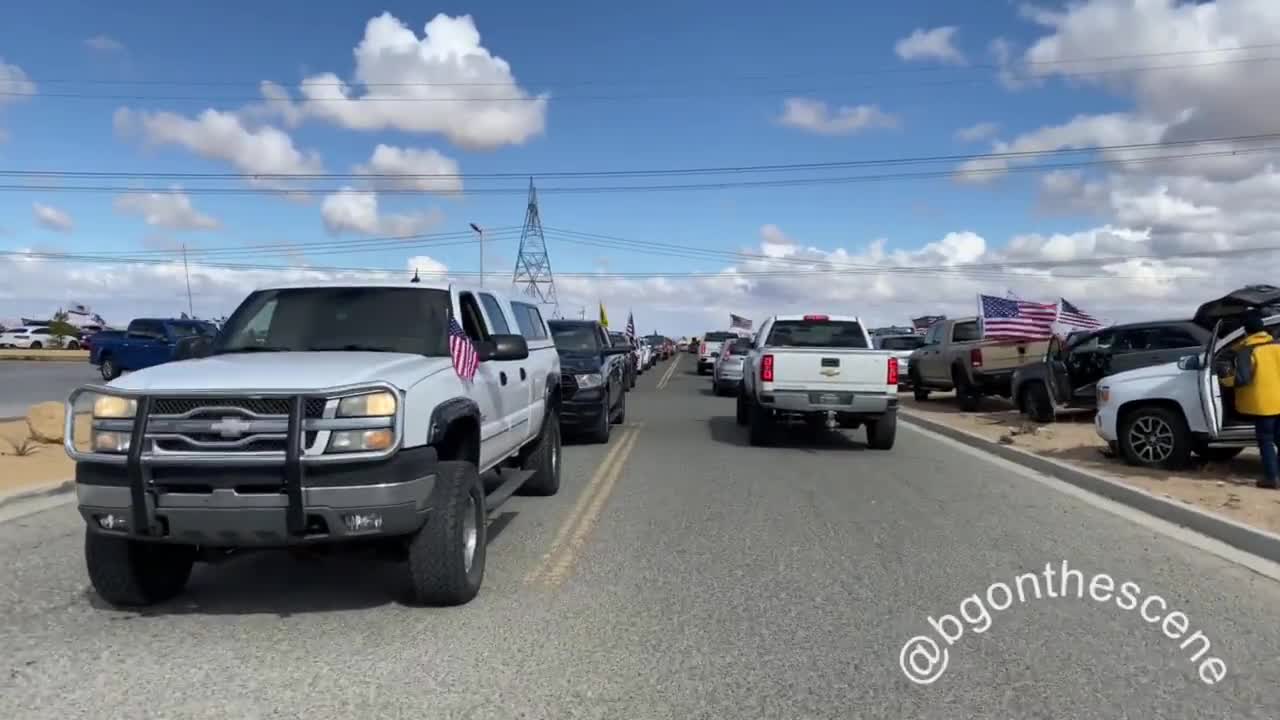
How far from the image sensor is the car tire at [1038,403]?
53.0 ft

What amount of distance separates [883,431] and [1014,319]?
6.39 m

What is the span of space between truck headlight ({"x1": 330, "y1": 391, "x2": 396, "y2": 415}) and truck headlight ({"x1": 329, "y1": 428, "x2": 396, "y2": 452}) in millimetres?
85

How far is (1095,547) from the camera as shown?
24.0 ft

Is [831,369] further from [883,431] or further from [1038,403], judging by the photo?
[1038,403]

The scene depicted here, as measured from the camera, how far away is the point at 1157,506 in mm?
8742

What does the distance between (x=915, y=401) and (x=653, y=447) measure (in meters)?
11.9

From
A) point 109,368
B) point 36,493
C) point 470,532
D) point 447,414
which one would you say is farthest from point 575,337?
point 109,368

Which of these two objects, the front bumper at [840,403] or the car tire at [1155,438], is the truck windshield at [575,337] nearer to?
the front bumper at [840,403]

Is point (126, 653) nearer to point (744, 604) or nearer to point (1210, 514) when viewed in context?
point (744, 604)

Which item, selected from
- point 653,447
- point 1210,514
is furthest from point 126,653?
point 653,447

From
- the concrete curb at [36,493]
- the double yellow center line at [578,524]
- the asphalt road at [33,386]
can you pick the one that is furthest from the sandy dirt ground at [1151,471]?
the asphalt road at [33,386]

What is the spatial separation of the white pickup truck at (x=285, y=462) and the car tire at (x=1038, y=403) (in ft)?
41.3

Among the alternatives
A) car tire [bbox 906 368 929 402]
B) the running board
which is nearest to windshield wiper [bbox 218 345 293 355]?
the running board

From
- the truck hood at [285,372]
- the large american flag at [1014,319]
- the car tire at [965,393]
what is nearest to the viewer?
the truck hood at [285,372]
